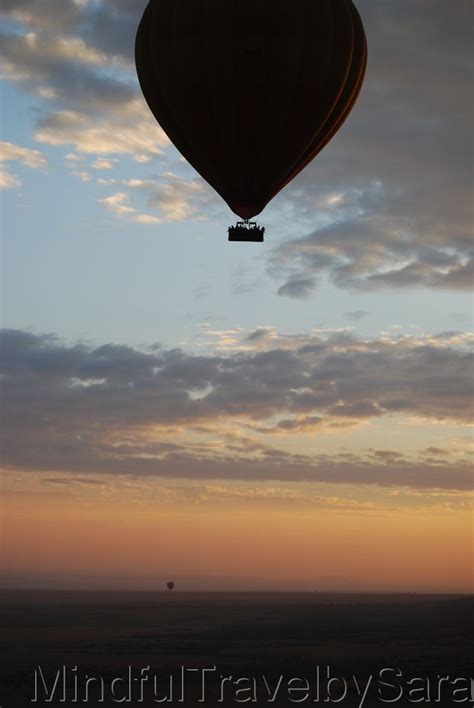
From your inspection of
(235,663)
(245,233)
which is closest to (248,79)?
(245,233)

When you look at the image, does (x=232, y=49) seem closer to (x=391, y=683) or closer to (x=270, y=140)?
(x=270, y=140)

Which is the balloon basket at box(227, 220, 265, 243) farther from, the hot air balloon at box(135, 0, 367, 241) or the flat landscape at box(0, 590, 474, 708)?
the flat landscape at box(0, 590, 474, 708)

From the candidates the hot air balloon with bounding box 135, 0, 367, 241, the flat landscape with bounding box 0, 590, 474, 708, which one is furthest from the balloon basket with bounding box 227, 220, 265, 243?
the flat landscape with bounding box 0, 590, 474, 708

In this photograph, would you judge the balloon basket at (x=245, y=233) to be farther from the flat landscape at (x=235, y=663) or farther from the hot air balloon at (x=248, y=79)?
the flat landscape at (x=235, y=663)

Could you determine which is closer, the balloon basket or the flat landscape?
the balloon basket

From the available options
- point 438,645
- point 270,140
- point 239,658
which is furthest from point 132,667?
point 270,140

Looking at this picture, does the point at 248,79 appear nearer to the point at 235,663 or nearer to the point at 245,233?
the point at 245,233
